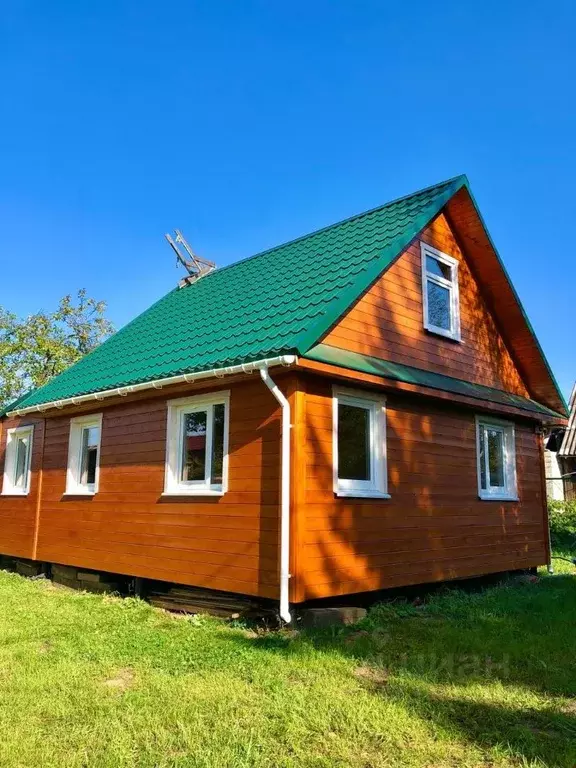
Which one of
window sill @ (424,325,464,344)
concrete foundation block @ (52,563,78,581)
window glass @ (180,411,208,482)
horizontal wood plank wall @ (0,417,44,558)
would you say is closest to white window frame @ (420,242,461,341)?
window sill @ (424,325,464,344)

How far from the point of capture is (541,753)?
12.2 ft

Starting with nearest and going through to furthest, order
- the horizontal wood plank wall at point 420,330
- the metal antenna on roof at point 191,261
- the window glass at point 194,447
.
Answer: the horizontal wood plank wall at point 420,330
the window glass at point 194,447
the metal antenna on roof at point 191,261

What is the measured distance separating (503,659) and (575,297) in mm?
18696

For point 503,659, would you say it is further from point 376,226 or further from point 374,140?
point 374,140

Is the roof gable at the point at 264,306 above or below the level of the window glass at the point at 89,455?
above

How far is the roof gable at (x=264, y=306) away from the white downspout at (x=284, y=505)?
456mm

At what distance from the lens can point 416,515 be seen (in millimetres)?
8617

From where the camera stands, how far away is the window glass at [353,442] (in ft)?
25.3

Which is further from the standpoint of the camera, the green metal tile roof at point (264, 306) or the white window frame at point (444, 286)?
the white window frame at point (444, 286)

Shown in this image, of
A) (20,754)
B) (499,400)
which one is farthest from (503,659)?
(499,400)

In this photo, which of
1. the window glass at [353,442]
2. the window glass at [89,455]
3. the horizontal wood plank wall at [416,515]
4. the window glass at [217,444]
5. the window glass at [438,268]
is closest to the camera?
the horizontal wood plank wall at [416,515]

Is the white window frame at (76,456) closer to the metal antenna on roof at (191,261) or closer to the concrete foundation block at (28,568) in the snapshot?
the concrete foundation block at (28,568)

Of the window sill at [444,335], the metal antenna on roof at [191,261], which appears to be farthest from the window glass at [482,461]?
the metal antenna on roof at [191,261]

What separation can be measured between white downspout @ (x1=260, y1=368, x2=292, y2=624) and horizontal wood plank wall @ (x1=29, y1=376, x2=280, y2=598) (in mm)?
221
